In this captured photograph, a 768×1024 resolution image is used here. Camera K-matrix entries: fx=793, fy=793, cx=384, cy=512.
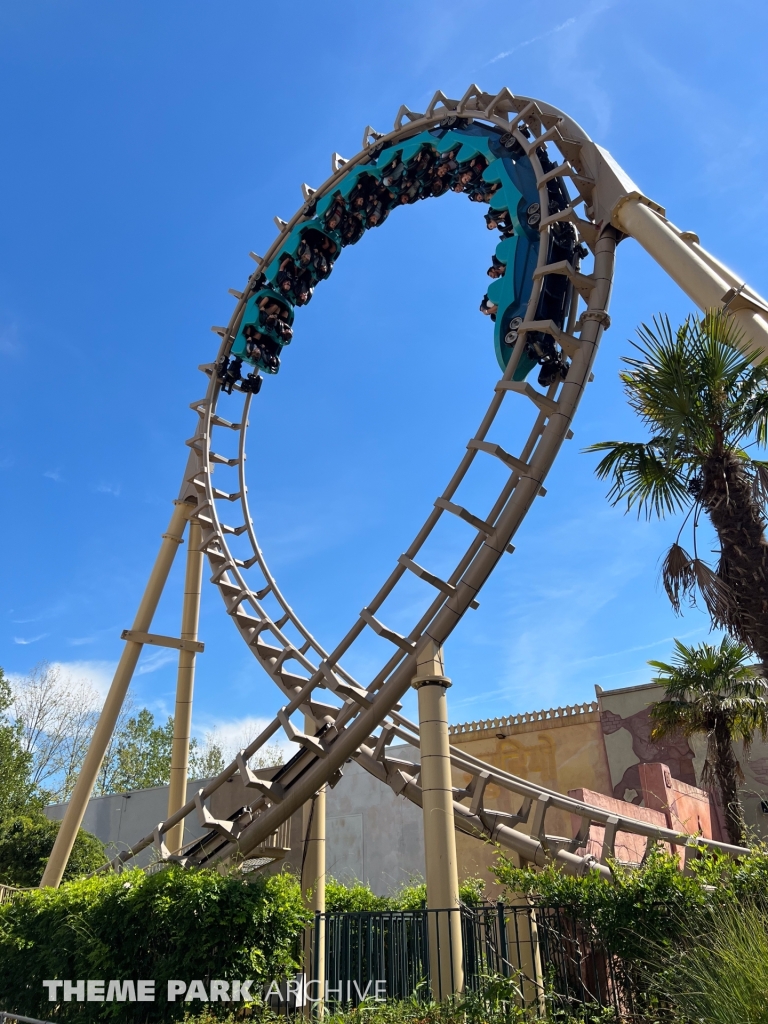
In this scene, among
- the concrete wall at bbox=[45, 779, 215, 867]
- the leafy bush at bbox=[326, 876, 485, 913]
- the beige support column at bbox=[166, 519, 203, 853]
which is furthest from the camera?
the concrete wall at bbox=[45, 779, 215, 867]

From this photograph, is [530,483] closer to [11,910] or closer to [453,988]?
[453,988]

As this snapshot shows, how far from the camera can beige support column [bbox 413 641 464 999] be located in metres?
6.82

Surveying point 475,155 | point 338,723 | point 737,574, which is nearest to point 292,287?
point 475,155

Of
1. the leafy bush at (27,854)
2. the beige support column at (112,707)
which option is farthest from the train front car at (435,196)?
the leafy bush at (27,854)

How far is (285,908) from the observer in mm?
7715

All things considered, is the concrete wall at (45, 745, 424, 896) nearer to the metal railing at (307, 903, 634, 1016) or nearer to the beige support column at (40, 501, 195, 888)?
the beige support column at (40, 501, 195, 888)

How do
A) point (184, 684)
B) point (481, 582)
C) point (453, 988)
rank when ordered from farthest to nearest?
1. point (184, 684)
2. point (481, 582)
3. point (453, 988)

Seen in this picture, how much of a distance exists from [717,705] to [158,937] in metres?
12.9

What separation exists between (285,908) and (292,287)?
11.3 metres

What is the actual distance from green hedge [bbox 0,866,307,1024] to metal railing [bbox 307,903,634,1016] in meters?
0.65

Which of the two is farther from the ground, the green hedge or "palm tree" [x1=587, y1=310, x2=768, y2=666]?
"palm tree" [x1=587, y1=310, x2=768, y2=666]

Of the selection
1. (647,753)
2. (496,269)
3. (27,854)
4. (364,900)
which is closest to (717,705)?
(647,753)

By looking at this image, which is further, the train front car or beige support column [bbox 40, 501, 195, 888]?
beige support column [bbox 40, 501, 195, 888]

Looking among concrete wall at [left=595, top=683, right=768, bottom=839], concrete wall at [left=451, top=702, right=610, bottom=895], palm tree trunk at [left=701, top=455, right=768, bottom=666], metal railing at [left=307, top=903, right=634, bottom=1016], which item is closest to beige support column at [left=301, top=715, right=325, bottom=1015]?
metal railing at [left=307, top=903, right=634, bottom=1016]
